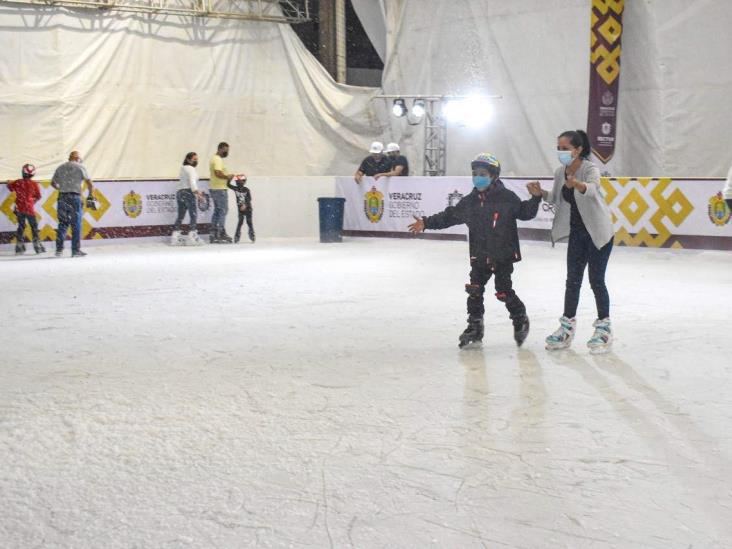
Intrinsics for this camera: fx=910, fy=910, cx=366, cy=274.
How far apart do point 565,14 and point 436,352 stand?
12.9 m

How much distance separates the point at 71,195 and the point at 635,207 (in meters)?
8.52

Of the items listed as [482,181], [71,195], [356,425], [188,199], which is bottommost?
[356,425]

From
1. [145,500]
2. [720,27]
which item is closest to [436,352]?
[145,500]

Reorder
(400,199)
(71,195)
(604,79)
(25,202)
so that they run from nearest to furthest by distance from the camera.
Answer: (71,195) → (25,202) → (400,199) → (604,79)

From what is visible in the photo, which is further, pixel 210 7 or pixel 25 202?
pixel 210 7

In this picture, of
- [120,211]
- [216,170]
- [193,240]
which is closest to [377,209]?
[216,170]

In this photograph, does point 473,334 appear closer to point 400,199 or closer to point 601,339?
point 601,339

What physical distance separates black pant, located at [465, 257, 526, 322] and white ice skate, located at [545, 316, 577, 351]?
0.88 feet

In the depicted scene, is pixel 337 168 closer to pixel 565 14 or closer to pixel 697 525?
pixel 565 14

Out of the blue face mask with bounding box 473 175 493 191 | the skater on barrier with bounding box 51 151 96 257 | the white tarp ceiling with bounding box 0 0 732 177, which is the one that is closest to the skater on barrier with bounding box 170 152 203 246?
the skater on barrier with bounding box 51 151 96 257

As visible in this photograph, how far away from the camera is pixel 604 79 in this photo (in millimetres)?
16609

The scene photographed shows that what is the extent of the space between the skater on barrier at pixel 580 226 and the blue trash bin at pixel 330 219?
32.7 ft

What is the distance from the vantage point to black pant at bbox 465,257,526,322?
6.32 m

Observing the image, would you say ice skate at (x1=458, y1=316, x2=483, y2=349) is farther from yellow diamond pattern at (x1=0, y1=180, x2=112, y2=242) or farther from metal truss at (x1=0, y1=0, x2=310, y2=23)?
metal truss at (x1=0, y1=0, x2=310, y2=23)
